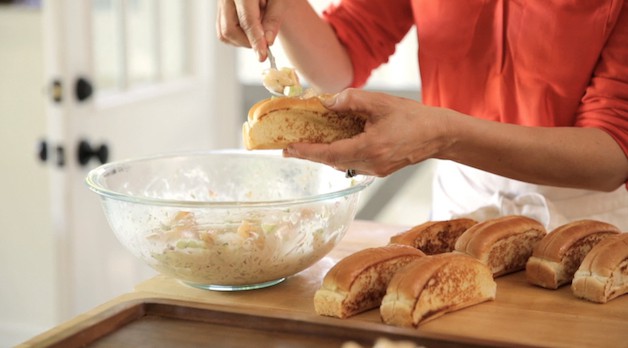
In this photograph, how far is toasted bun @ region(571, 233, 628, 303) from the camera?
3.71ft

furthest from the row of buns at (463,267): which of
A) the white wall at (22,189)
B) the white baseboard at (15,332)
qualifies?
the white baseboard at (15,332)

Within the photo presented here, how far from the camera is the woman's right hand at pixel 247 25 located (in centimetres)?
138

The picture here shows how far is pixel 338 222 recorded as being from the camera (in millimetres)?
1200

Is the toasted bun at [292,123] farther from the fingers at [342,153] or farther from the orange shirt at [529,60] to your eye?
the orange shirt at [529,60]

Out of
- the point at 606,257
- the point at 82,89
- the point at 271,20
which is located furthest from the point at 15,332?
the point at 606,257

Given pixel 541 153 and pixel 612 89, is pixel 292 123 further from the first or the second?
pixel 612 89

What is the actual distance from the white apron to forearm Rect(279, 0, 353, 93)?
1.14ft

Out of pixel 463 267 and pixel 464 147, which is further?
pixel 464 147

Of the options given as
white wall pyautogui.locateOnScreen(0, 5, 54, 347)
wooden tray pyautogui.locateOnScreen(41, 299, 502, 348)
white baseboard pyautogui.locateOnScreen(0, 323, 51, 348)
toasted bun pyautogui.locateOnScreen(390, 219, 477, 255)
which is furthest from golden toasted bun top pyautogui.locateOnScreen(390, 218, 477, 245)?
white baseboard pyautogui.locateOnScreen(0, 323, 51, 348)

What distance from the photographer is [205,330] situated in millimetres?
1023

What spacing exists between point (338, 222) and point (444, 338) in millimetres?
310

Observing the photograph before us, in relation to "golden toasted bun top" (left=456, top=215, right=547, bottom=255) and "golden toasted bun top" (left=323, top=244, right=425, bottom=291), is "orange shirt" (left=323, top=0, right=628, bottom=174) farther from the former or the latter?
"golden toasted bun top" (left=323, top=244, right=425, bottom=291)

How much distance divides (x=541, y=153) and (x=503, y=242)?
170mm

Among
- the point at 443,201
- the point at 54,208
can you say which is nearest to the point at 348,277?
the point at 443,201
